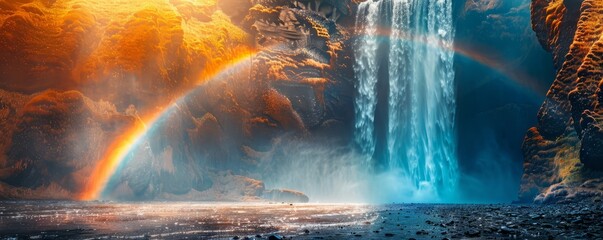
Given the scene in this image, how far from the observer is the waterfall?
48.2 metres

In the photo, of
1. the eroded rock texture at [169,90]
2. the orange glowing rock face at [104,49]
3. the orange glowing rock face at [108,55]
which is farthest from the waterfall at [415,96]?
the orange glowing rock face at [104,49]

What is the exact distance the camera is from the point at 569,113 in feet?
102

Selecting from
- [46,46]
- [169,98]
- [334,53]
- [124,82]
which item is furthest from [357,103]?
[46,46]

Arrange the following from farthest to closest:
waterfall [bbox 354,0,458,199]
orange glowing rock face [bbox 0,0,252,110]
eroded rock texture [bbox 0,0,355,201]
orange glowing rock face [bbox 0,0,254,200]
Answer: waterfall [bbox 354,0,458,199], orange glowing rock face [bbox 0,0,252,110], orange glowing rock face [bbox 0,0,254,200], eroded rock texture [bbox 0,0,355,201]

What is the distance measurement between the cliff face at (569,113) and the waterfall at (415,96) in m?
13.2

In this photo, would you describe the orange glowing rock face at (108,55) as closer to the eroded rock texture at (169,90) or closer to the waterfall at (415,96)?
the eroded rock texture at (169,90)

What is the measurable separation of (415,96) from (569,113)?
19619 millimetres

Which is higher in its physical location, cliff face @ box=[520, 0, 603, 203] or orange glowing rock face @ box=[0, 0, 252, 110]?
orange glowing rock face @ box=[0, 0, 252, 110]

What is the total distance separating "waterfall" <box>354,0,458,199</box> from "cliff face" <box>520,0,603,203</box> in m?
13.2

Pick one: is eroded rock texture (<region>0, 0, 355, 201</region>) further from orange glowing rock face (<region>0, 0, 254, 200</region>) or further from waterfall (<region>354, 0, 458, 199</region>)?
waterfall (<region>354, 0, 458, 199</region>)

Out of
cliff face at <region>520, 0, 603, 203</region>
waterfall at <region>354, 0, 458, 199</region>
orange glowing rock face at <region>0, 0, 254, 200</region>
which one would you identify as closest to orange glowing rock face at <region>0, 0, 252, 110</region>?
orange glowing rock face at <region>0, 0, 254, 200</region>

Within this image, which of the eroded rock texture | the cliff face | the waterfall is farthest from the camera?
the waterfall

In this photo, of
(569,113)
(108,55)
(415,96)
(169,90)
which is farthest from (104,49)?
(569,113)

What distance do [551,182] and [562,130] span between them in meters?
4.46
